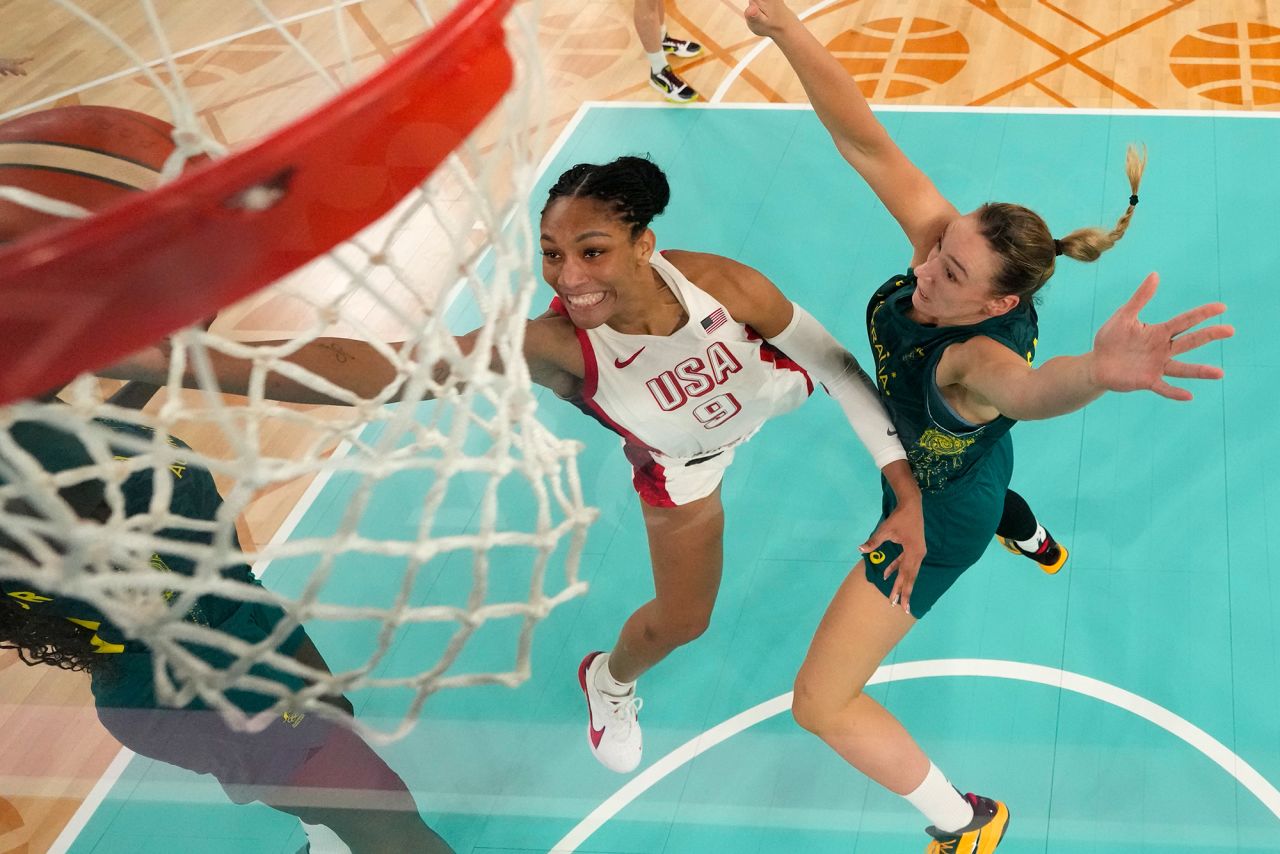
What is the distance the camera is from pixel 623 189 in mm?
1815

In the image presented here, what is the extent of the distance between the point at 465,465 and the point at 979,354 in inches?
39.3

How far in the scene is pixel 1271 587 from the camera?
252 cm

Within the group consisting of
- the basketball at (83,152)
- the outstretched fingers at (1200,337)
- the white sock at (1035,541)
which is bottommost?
the white sock at (1035,541)

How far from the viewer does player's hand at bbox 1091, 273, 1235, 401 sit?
1.40 metres

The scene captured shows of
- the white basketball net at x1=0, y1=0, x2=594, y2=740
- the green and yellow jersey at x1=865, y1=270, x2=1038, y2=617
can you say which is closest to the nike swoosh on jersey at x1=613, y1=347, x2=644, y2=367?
the white basketball net at x1=0, y1=0, x2=594, y2=740

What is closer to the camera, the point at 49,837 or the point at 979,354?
the point at 979,354

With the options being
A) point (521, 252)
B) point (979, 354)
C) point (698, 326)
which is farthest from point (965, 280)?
point (521, 252)

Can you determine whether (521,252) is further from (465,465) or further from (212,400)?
(212,400)

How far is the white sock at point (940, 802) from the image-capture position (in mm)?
2102

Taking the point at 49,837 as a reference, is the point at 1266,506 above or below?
below

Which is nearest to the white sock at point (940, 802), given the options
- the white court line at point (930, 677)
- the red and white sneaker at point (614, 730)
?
the white court line at point (930, 677)

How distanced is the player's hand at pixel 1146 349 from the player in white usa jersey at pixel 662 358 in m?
0.54

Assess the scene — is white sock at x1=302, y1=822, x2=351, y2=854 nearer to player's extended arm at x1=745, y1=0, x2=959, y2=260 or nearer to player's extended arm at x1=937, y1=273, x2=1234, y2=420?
player's extended arm at x1=937, y1=273, x2=1234, y2=420

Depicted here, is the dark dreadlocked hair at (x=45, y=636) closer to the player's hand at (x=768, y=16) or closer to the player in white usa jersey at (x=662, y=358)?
the player in white usa jersey at (x=662, y=358)
